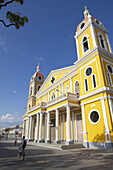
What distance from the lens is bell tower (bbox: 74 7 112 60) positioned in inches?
654

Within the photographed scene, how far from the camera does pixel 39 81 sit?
110ft

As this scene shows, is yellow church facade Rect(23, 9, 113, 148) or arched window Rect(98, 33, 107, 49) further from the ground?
arched window Rect(98, 33, 107, 49)

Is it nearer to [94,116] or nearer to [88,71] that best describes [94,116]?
[94,116]

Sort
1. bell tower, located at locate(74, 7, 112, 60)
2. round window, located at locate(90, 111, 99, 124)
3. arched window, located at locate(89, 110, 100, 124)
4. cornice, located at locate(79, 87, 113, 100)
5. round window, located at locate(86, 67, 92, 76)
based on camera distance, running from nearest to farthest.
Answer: cornice, located at locate(79, 87, 113, 100), arched window, located at locate(89, 110, 100, 124), round window, located at locate(90, 111, 99, 124), round window, located at locate(86, 67, 92, 76), bell tower, located at locate(74, 7, 112, 60)

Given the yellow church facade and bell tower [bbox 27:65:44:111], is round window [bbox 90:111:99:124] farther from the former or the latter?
bell tower [bbox 27:65:44:111]

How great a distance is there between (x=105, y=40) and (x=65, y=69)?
8098mm

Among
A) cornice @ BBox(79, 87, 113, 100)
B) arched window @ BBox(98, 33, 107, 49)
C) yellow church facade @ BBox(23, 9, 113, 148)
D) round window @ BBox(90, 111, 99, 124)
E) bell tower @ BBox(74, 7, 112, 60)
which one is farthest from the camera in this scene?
arched window @ BBox(98, 33, 107, 49)

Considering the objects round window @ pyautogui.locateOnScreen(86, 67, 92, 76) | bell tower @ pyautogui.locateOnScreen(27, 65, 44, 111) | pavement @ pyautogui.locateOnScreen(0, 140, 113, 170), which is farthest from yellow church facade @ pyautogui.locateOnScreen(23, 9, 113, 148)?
bell tower @ pyautogui.locateOnScreen(27, 65, 44, 111)

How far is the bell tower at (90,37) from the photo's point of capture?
16.6m

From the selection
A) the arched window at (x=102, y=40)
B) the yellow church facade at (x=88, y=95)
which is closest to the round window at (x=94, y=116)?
the yellow church facade at (x=88, y=95)

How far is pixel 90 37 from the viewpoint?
17000mm

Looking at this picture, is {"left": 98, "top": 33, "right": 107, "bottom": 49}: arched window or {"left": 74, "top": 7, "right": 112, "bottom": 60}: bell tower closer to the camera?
{"left": 74, "top": 7, "right": 112, "bottom": 60}: bell tower

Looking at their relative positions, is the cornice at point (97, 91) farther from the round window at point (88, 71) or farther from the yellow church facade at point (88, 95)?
the round window at point (88, 71)

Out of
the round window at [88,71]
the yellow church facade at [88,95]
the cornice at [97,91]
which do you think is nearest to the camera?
the yellow church facade at [88,95]
